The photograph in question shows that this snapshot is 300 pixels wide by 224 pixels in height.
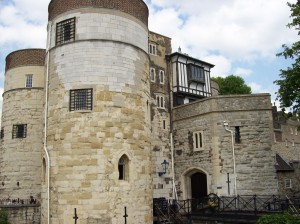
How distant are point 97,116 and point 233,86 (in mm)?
27580

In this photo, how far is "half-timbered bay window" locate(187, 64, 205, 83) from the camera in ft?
82.0

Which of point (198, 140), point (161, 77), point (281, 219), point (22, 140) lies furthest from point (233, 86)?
point (281, 219)

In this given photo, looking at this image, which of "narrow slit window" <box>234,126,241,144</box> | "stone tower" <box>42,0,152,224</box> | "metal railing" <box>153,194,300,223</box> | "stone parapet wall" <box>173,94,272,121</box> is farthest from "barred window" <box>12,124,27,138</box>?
"narrow slit window" <box>234,126,241,144</box>

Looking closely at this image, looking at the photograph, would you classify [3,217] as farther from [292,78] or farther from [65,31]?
[292,78]

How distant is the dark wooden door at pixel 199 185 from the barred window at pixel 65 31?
11828 millimetres

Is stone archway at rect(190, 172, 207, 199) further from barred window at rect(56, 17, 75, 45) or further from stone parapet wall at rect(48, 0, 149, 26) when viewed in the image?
barred window at rect(56, 17, 75, 45)

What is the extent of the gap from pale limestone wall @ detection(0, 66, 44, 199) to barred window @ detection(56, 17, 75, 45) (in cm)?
722

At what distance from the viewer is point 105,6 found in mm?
15312

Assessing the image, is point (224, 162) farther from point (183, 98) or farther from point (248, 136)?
point (183, 98)

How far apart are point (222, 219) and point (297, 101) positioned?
6091 millimetres

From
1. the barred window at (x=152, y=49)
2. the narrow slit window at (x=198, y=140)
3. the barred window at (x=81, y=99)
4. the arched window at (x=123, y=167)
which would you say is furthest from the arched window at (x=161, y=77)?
the arched window at (x=123, y=167)

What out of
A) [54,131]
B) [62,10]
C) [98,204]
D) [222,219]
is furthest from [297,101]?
[62,10]

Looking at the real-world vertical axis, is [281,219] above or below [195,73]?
below

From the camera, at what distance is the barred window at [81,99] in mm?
14352
